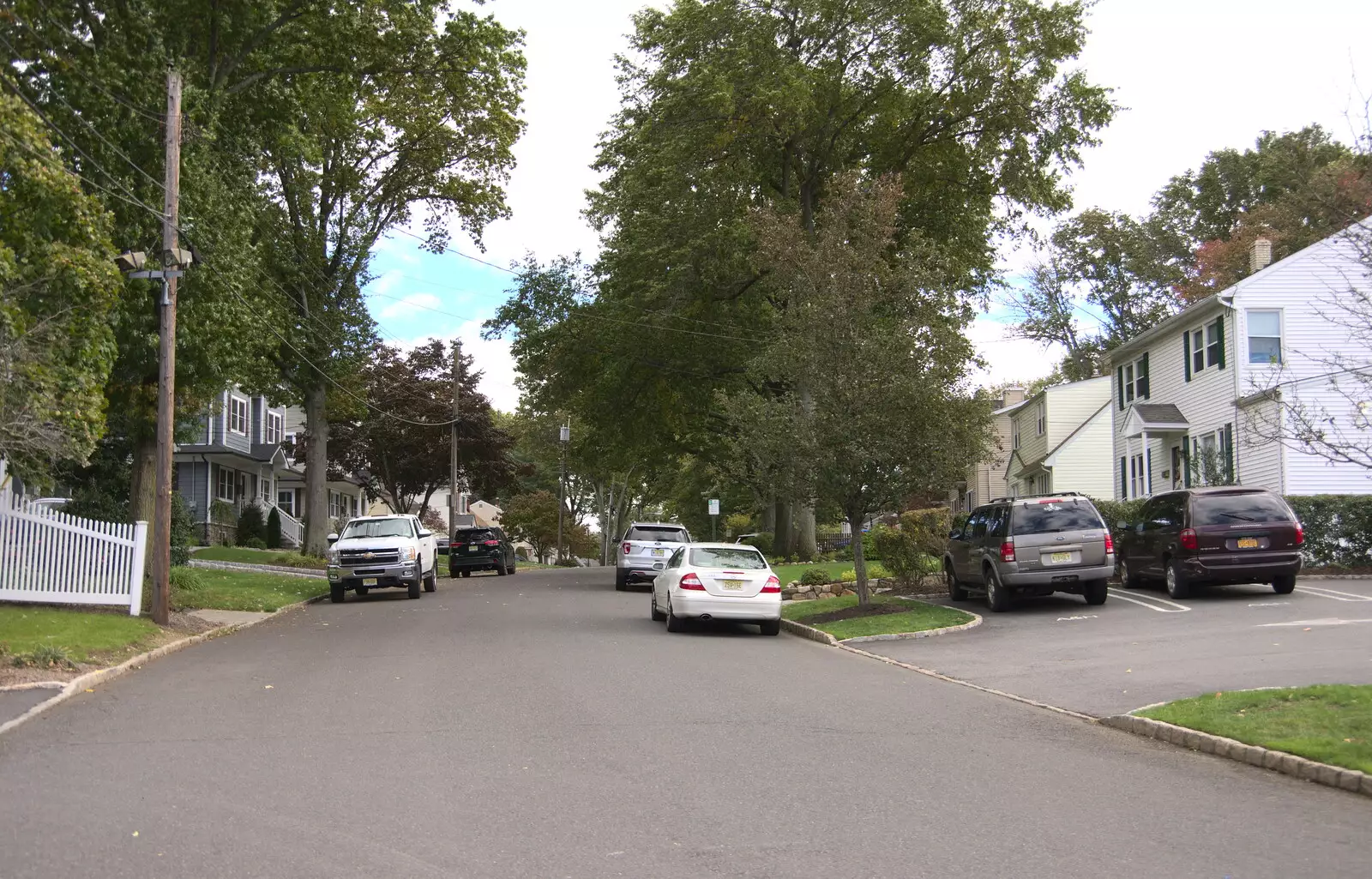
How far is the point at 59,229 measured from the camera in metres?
15.7

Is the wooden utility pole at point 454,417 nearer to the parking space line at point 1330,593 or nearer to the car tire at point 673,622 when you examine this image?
the car tire at point 673,622

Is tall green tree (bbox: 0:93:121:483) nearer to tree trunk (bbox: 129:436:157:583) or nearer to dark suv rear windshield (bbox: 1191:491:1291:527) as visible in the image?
tree trunk (bbox: 129:436:157:583)

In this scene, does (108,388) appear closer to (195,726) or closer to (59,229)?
(59,229)

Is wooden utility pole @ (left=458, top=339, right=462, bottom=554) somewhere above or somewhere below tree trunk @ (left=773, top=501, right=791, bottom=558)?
above

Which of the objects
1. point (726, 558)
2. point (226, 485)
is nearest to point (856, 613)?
point (726, 558)

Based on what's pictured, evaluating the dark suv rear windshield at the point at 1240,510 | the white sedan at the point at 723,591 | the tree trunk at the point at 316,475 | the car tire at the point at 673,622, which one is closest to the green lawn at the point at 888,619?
the white sedan at the point at 723,591

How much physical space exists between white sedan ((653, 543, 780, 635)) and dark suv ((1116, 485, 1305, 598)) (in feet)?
Answer: 23.4

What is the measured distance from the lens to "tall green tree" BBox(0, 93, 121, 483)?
45.9 feet

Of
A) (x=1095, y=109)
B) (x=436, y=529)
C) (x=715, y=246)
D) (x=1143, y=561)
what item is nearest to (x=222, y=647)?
(x=1143, y=561)

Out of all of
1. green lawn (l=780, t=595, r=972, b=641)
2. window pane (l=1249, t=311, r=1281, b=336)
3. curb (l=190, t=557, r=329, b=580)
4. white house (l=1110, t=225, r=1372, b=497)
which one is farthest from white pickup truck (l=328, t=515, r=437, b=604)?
window pane (l=1249, t=311, r=1281, b=336)

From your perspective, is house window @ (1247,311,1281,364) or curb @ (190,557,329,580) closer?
house window @ (1247,311,1281,364)

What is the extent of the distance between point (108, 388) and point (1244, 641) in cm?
1875

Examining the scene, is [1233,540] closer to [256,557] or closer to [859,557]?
[859,557]

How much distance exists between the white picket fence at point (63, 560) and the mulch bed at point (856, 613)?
427 inches
